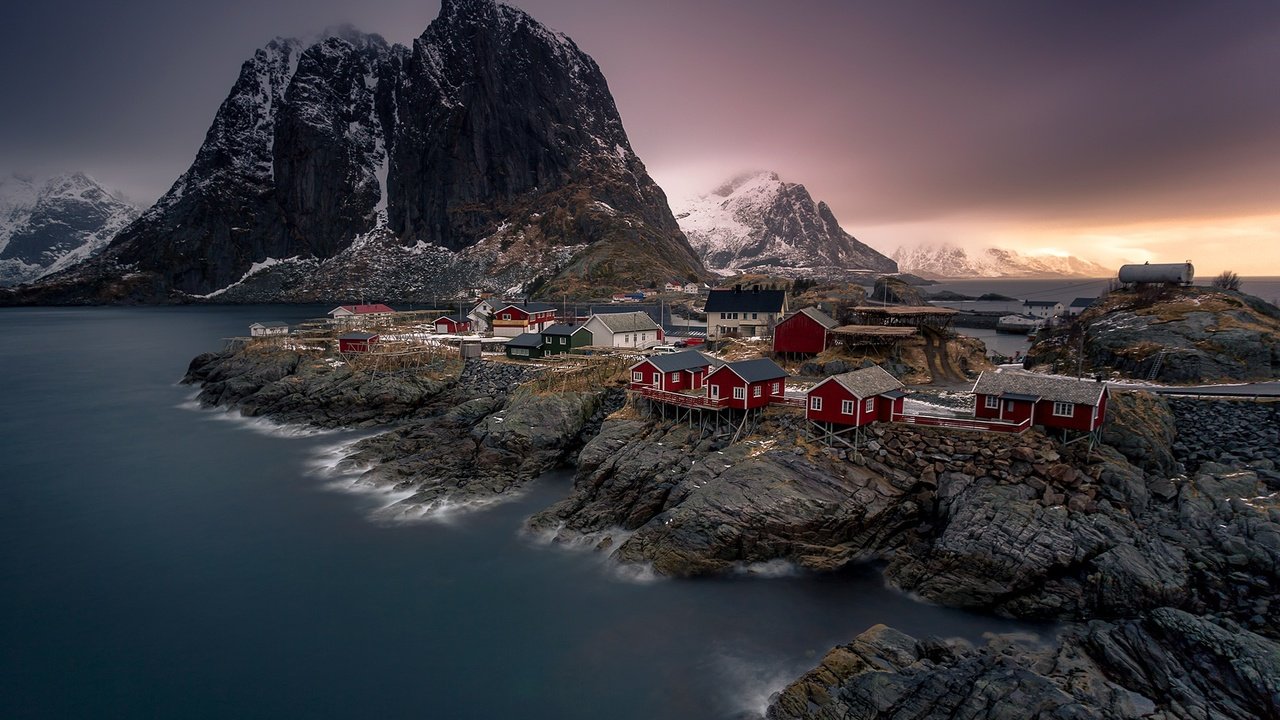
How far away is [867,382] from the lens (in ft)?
110

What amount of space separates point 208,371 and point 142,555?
52931 mm

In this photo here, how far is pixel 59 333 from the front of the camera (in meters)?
132

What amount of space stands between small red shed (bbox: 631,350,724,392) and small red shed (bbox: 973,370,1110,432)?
51.6 ft

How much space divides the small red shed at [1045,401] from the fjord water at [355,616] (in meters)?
12.5

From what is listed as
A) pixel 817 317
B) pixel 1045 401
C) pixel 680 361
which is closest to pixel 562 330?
pixel 680 361

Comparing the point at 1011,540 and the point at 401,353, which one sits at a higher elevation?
the point at 401,353

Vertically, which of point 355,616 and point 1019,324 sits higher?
point 1019,324

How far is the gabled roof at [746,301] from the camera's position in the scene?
6444 centimetres

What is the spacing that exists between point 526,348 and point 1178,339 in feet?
171

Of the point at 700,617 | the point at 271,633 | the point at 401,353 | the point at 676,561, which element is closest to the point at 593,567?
the point at 676,561

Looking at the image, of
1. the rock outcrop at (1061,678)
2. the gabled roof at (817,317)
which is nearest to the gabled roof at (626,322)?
the gabled roof at (817,317)

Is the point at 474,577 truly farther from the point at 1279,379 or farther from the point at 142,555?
the point at 1279,379

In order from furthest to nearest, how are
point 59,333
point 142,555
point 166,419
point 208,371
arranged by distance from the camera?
point 59,333 → point 208,371 → point 166,419 → point 142,555

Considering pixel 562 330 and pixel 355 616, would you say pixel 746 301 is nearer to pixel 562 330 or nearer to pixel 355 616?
pixel 562 330
